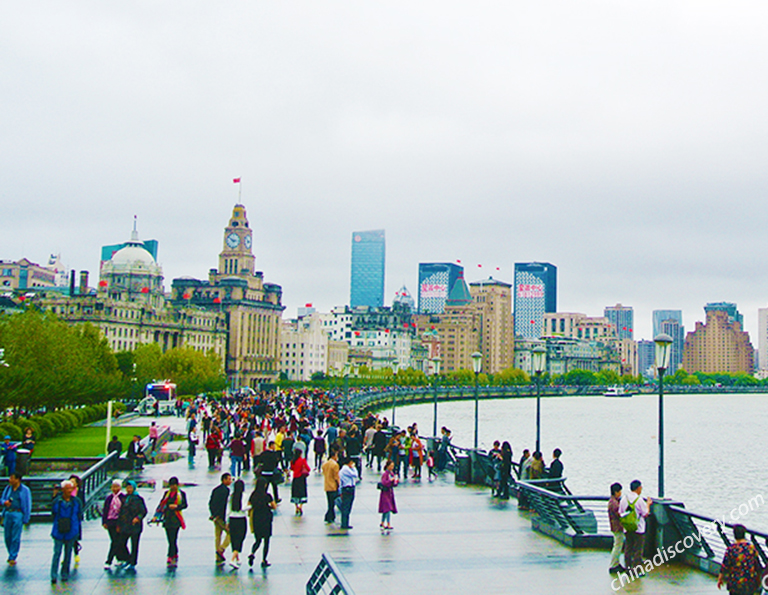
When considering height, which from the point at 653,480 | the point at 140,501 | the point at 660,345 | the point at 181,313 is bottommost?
the point at 653,480

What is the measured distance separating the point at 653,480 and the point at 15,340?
4193 centimetres

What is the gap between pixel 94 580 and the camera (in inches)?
563

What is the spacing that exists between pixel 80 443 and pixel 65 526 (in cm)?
2639

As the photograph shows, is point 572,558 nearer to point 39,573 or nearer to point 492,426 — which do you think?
point 39,573

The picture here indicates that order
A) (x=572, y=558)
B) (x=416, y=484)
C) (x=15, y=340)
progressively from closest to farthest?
(x=572, y=558) < (x=416, y=484) < (x=15, y=340)

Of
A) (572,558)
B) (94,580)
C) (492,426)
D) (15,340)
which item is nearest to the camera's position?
(94,580)

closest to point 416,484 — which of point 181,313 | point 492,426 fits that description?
point 492,426

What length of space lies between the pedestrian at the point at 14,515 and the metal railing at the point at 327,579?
20.6 feet

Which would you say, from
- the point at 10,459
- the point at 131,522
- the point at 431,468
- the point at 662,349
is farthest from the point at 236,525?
the point at 431,468

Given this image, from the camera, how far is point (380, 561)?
52.0 ft

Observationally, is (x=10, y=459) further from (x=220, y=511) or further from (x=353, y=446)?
(x=220, y=511)

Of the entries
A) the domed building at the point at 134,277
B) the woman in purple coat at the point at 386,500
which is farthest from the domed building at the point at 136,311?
the woman in purple coat at the point at 386,500

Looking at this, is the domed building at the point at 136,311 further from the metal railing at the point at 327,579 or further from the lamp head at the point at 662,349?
the metal railing at the point at 327,579

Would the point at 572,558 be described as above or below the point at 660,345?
below
